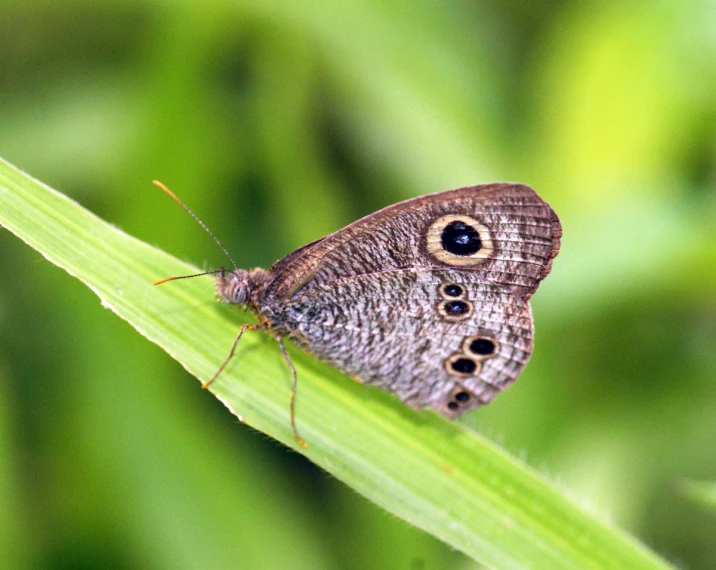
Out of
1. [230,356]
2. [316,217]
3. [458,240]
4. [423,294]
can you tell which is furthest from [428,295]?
[316,217]

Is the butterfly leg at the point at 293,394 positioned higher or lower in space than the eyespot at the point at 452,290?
lower

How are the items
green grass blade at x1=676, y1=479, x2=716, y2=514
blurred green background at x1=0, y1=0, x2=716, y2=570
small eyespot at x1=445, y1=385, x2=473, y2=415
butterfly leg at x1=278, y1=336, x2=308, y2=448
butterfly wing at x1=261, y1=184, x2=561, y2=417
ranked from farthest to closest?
blurred green background at x1=0, y1=0, x2=716, y2=570 → small eyespot at x1=445, y1=385, x2=473, y2=415 → butterfly wing at x1=261, y1=184, x2=561, y2=417 → butterfly leg at x1=278, y1=336, x2=308, y2=448 → green grass blade at x1=676, y1=479, x2=716, y2=514

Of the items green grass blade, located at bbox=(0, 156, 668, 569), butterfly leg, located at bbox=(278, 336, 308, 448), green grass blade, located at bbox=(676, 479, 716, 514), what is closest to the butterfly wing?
butterfly leg, located at bbox=(278, 336, 308, 448)

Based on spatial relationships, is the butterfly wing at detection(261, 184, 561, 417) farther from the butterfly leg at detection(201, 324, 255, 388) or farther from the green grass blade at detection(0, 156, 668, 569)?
the green grass blade at detection(0, 156, 668, 569)

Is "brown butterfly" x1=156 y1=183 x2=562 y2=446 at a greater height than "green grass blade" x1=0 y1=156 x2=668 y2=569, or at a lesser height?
greater

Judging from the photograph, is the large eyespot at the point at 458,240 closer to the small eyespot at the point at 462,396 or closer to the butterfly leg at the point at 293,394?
the small eyespot at the point at 462,396

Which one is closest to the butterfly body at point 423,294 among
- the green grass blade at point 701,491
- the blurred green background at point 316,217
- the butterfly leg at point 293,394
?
the butterfly leg at point 293,394

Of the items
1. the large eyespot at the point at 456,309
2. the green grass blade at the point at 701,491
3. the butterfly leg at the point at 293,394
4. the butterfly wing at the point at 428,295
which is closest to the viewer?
the green grass blade at the point at 701,491

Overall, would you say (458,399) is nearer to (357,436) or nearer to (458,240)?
(357,436)
